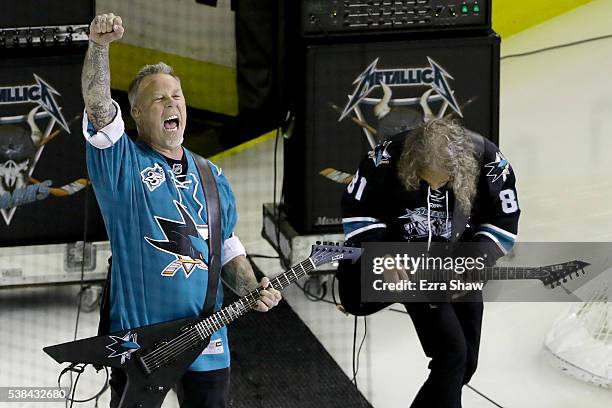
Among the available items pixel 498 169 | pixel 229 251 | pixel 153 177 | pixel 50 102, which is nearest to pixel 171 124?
pixel 153 177

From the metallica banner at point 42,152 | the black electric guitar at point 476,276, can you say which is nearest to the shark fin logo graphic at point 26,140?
the metallica banner at point 42,152

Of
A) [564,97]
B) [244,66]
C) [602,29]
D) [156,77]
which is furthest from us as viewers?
[602,29]

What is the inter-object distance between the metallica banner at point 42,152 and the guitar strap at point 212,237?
5.87 feet

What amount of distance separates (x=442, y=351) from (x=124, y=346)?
45.5 inches

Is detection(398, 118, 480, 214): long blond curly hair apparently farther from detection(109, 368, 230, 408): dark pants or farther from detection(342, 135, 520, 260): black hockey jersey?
detection(109, 368, 230, 408): dark pants

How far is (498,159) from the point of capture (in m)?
5.23

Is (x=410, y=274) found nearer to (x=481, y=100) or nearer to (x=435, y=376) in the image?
(x=435, y=376)

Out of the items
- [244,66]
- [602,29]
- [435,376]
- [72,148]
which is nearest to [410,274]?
[435,376]

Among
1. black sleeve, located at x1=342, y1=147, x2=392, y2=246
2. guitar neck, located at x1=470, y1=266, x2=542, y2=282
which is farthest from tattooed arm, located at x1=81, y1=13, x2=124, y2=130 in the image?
guitar neck, located at x1=470, y1=266, x2=542, y2=282

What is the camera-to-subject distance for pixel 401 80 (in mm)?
6410

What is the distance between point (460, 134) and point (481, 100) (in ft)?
4.65

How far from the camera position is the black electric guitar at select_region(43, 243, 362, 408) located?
4.60 metres

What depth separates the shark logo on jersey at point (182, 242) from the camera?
15.0 ft

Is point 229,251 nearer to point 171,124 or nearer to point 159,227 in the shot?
point 159,227
